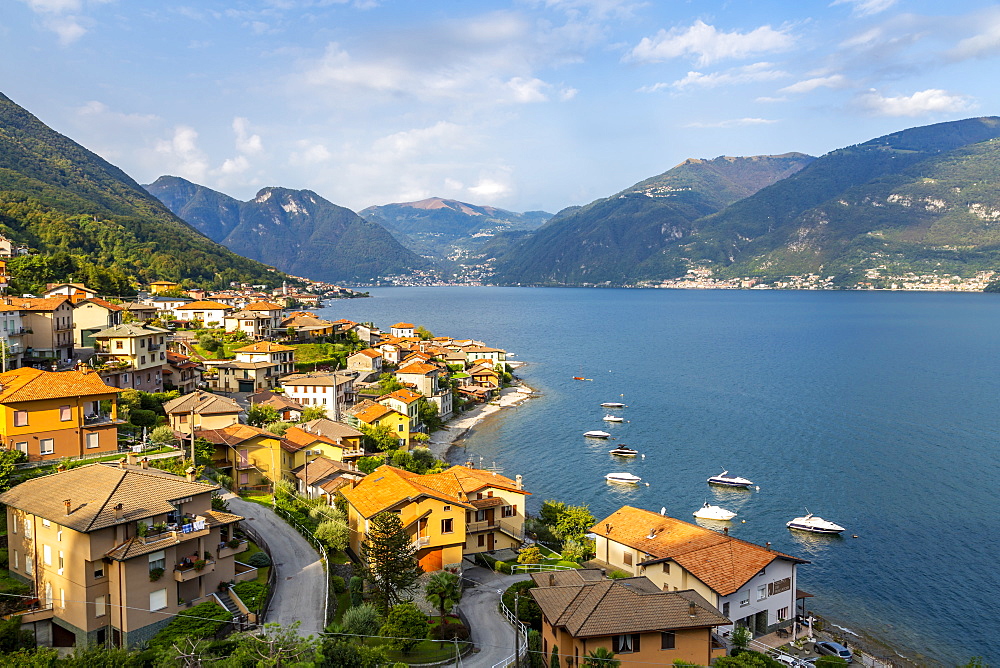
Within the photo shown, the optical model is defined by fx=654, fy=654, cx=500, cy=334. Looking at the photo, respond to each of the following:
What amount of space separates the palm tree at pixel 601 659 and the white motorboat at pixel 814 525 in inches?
945

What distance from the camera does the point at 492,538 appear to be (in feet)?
95.8

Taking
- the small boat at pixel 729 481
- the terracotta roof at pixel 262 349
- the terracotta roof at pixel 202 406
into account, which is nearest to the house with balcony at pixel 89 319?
the terracotta roof at pixel 262 349

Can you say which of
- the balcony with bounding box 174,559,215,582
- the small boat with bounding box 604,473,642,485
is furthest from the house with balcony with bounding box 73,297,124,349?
the small boat with bounding box 604,473,642,485

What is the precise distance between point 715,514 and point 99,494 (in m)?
31.5

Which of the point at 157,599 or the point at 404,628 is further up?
the point at 157,599

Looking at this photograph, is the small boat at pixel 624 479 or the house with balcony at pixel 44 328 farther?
the small boat at pixel 624 479

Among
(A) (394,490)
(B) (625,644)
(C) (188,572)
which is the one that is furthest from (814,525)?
(C) (188,572)

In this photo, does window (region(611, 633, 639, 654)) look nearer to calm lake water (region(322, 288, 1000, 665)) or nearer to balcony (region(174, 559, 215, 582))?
balcony (region(174, 559, 215, 582))

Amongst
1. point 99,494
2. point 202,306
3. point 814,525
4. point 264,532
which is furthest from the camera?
point 202,306

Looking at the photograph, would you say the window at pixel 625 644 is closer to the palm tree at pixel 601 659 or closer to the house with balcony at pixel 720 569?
the palm tree at pixel 601 659

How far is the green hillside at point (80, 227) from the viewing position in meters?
76.2

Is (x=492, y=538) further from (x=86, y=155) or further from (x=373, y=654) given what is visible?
(x=86, y=155)

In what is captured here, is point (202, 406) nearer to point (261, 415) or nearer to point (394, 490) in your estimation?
point (261, 415)

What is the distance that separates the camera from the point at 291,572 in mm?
22344
